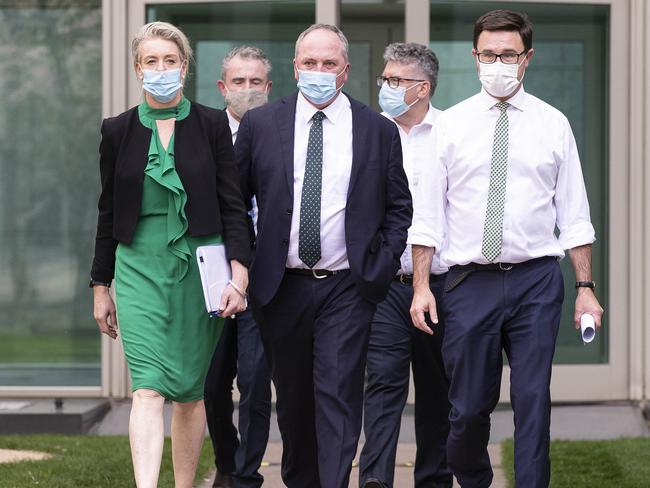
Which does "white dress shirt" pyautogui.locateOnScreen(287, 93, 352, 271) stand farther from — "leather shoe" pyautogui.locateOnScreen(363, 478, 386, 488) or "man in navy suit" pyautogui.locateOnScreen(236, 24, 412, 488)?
"leather shoe" pyautogui.locateOnScreen(363, 478, 386, 488)

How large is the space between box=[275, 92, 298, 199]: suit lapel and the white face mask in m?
0.75

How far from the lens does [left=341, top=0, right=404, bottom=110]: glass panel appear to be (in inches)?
408

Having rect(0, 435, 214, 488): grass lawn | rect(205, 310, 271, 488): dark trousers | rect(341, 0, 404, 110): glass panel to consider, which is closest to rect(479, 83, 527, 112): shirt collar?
rect(205, 310, 271, 488): dark trousers

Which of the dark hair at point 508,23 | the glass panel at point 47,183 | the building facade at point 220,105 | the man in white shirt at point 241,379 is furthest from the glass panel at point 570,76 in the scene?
the dark hair at point 508,23

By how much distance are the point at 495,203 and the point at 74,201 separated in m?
5.28

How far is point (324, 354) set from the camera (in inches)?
227

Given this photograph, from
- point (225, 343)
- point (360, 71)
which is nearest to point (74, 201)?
point (360, 71)

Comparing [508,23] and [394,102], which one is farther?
[394,102]

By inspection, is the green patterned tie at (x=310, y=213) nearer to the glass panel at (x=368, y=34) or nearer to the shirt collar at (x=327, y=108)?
the shirt collar at (x=327, y=108)

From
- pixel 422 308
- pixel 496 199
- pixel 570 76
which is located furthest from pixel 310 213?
pixel 570 76

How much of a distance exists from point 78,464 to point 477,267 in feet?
9.23

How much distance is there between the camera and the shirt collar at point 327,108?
5.87 m

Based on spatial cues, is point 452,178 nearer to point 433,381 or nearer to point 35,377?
point 433,381

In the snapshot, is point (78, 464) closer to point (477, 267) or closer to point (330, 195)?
point (330, 195)
